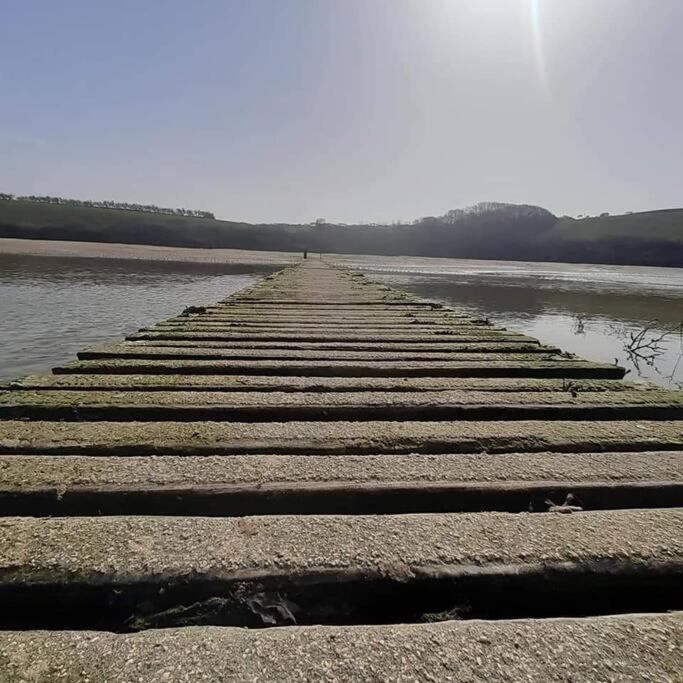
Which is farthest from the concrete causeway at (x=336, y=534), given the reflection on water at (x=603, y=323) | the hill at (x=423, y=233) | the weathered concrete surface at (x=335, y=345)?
the hill at (x=423, y=233)

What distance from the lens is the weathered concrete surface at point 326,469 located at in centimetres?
176

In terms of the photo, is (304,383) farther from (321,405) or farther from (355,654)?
(355,654)

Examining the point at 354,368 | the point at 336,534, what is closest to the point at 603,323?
the point at 354,368

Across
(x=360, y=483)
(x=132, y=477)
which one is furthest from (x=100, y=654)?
(x=360, y=483)

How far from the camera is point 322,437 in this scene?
2211 mm

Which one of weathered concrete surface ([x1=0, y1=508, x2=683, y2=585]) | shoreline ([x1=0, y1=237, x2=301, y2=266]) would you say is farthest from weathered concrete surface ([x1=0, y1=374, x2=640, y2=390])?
shoreline ([x1=0, y1=237, x2=301, y2=266])

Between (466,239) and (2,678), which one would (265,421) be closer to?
(2,678)

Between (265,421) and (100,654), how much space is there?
152cm

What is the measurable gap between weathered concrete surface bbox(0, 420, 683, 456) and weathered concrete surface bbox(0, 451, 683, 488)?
0.11 meters

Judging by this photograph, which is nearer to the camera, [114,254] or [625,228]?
[114,254]

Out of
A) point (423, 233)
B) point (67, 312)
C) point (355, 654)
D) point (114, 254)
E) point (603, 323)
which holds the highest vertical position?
point (423, 233)

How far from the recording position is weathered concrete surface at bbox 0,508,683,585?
52.2 inches

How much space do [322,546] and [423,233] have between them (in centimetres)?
11476

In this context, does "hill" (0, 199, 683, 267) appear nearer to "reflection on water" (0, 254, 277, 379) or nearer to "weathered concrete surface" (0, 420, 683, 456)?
"reflection on water" (0, 254, 277, 379)
